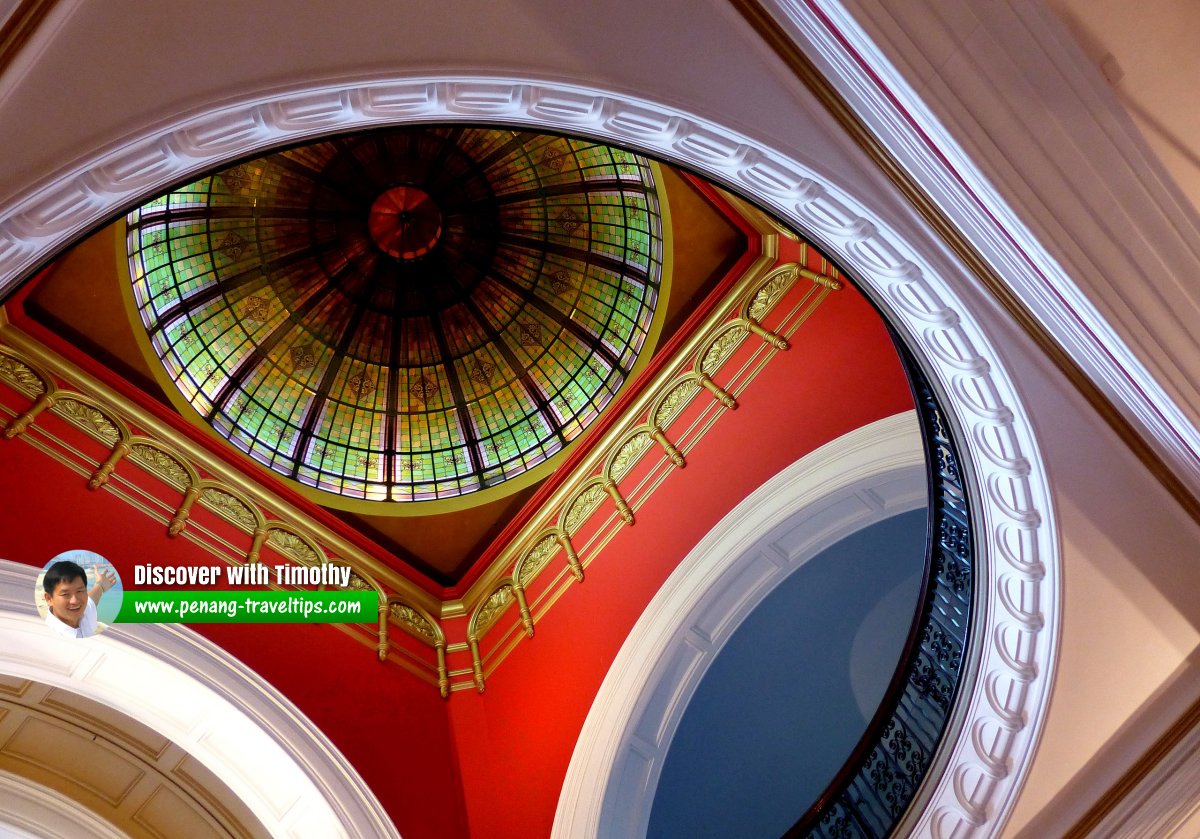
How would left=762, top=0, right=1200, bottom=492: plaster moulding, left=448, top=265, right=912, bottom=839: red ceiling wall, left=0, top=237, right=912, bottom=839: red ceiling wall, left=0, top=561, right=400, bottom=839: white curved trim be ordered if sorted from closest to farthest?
left=762, top=0, right=1200, bottom=492: plaster moulding, left=0, top=561, right=400, bottom=839: white curved trim, left=0, top=237, right=912, bottom=839: red ceiling wall, left=448, top=265, right=912, bottom=839: red ceiling wall

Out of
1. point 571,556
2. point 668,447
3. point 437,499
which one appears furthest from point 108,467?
point 668,447

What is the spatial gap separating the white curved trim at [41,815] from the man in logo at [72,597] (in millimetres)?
2315

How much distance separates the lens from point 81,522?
23.7ft

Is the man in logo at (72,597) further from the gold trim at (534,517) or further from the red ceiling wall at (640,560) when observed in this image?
the red ceiling wall at (640,560)

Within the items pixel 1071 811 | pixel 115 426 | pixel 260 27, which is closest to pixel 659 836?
pixel 1071 811

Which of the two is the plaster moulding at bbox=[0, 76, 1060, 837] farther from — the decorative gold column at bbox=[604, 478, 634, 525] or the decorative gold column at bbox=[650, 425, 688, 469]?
A: the decorative gold column at bbox=[604, 478, 634, 525]

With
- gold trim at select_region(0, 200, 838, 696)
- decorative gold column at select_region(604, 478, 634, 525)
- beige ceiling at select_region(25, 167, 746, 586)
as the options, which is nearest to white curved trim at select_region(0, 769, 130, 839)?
gold trim at select_region(0, 200, 838, 696)

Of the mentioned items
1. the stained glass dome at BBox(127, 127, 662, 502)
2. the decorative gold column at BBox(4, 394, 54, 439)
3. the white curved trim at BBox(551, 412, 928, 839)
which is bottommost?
the white curved trim at BBox(551, 412, 928, 839)

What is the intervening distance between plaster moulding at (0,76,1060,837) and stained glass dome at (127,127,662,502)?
4433 mm

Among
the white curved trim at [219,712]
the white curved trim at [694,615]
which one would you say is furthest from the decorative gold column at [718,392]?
the white curved trim at [219,712]

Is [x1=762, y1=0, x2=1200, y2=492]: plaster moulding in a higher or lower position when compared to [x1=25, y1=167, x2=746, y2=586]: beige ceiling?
lower

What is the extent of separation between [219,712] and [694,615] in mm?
4031

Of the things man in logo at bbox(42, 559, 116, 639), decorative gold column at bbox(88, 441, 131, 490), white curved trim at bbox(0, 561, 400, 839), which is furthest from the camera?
decorative gold column at bbox(88, 441, 131, 490)

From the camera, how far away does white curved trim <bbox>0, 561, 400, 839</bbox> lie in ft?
23.1
